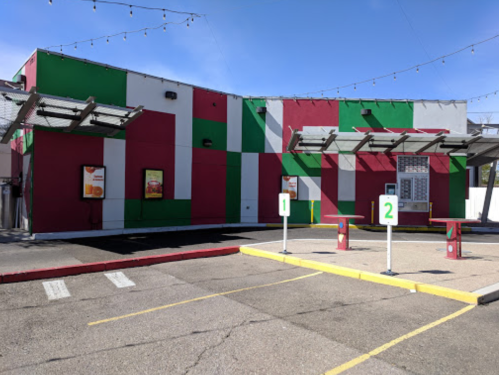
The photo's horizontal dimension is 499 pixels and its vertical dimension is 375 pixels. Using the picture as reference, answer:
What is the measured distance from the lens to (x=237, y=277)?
7.07 metres

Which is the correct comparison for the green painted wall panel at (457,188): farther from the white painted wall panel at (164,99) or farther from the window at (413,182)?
the white painted wall panel at (164,99)

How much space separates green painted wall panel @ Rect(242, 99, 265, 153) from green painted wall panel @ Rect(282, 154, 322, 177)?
153 centimetres

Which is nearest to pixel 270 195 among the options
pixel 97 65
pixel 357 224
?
pixel 357 224

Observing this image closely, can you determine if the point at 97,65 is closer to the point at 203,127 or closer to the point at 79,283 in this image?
the point at 203,127

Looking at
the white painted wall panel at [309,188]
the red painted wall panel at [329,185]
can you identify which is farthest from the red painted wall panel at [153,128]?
the red painted wall panel at [329,185]

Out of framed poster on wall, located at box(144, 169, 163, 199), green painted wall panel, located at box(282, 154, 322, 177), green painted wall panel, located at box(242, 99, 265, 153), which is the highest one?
green painted wall panel, located at box(242, 99, 265, 153)

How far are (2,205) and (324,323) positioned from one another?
1486cm

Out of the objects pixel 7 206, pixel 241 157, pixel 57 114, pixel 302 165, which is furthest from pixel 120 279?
pixel 302 165

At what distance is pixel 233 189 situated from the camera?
17422 mm

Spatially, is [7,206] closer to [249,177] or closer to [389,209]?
[249,177]

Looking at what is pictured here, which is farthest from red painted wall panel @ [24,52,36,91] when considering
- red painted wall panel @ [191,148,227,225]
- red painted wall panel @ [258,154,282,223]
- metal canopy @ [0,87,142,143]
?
red painted wall panel @ [258,154,282,223]

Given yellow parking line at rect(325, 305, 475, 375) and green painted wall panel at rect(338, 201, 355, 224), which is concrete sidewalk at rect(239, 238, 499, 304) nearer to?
yellow parking line at rect(325, 305, 475, 375)

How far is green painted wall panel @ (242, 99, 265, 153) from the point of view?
1772 centimetres

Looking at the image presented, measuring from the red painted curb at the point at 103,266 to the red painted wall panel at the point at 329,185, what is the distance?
346 inches
